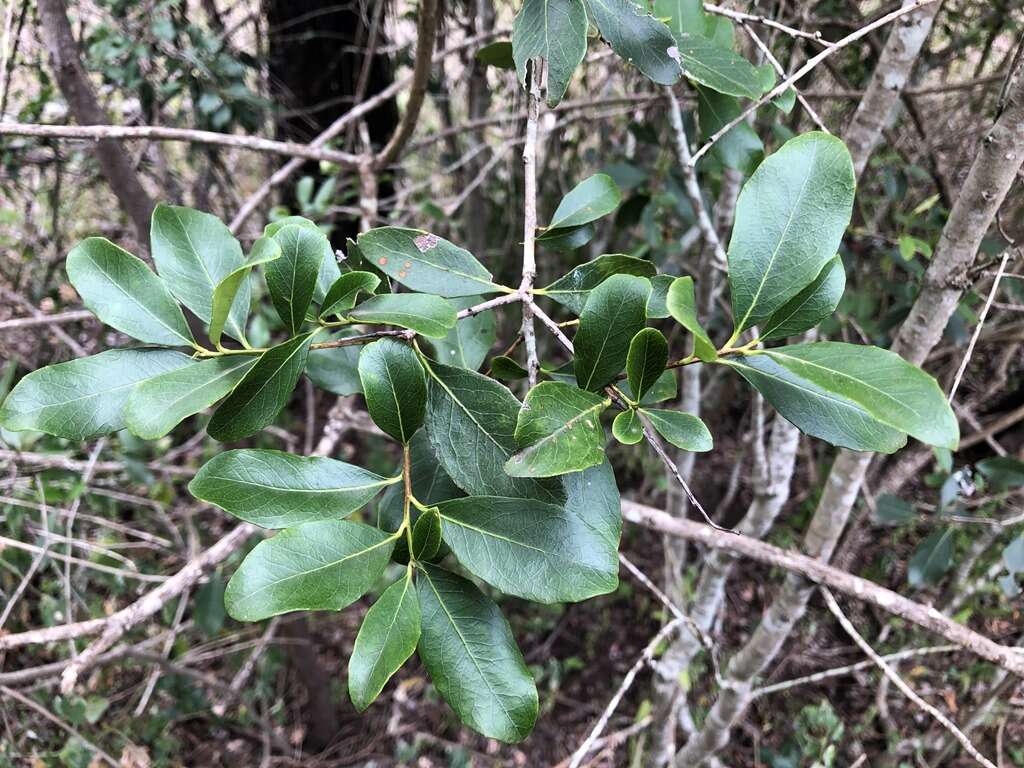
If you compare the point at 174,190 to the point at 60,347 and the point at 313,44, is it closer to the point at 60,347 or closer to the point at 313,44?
the point at 60,347

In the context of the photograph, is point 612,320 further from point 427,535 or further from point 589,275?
point 427,535

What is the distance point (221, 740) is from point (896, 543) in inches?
95.4

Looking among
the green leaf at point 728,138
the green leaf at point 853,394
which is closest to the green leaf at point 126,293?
the green leaf at point 853,394

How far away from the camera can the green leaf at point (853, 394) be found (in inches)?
14.1

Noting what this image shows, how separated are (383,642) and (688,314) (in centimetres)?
31

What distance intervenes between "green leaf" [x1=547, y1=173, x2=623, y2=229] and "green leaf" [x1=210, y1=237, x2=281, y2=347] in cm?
29

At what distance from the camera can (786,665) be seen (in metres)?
1.99

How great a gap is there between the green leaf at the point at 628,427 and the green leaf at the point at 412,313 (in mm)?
142

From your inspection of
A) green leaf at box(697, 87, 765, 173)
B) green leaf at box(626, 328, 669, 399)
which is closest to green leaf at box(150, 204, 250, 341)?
green leaf at box(626, 328, 669, 399)

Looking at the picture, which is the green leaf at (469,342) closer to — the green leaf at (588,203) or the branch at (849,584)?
the green leaf at (588,203)

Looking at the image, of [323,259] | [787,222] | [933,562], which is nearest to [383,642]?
[323,259]

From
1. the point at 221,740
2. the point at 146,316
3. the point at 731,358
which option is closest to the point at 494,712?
the point at 731,358

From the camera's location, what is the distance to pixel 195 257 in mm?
560

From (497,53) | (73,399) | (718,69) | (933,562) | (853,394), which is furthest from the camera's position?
(933,562)
